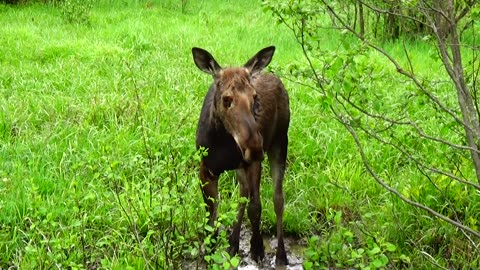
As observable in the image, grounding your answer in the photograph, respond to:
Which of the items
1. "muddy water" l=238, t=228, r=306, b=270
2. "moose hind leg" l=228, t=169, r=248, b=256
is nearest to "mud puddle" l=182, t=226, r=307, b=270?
"muddy water" l=238, t=228, r=306, b=270

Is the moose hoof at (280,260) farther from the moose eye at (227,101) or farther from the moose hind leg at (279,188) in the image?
the moose eye at (227,101)

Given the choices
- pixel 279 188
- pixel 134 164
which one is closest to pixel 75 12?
pixel 134 164

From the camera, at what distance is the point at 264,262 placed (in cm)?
486


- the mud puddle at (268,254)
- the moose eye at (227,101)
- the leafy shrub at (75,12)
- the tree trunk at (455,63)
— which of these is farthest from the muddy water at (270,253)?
the leafy shrub at (75,12)

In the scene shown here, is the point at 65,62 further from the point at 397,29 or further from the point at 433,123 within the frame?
the point at 397,29

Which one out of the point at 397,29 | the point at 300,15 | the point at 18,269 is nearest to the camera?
the point at 300,15

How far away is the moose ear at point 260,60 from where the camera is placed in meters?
4.66

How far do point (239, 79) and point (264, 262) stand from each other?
1447 millimetres

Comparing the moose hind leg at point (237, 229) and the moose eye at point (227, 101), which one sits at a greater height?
the moose eye at point (227, 101)

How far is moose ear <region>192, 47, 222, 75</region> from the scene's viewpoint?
4613 mm

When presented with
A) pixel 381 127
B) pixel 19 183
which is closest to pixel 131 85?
pixel 19 183

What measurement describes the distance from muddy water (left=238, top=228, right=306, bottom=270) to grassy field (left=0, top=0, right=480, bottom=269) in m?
0.13

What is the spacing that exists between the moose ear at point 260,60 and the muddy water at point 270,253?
4.52 feet

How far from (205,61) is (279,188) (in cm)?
117
